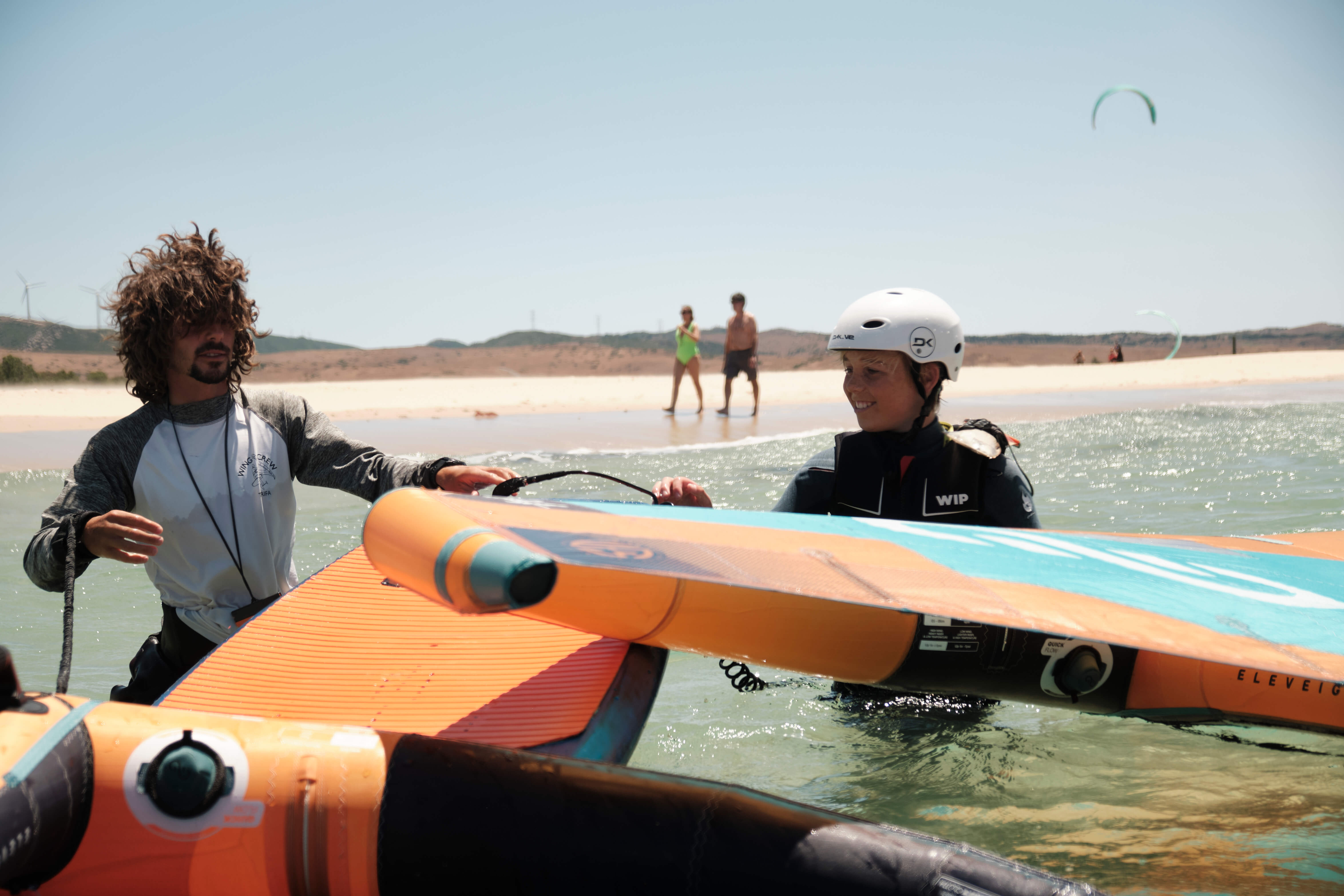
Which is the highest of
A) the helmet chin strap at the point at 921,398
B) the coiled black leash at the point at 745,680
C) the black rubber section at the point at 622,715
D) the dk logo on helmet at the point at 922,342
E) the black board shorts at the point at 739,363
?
the black board shorts at the point at 739,363

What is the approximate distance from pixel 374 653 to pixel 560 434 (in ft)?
32.3

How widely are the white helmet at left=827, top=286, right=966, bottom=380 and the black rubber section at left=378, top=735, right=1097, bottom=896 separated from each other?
1.58 meters

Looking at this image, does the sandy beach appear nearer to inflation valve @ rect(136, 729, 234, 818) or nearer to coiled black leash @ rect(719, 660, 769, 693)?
coiled black leash @ rect(719, 660, 769, 693)

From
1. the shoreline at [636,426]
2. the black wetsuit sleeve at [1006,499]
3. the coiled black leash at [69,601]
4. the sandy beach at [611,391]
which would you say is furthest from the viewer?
the sandy beach at [611,391]

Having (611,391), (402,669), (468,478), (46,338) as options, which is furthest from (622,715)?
(46,338)

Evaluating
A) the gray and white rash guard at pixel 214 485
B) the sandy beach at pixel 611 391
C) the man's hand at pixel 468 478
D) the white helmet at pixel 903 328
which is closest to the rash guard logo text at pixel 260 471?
the gray and white rash guard at pixel 214 485

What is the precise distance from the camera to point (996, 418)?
48.8 ft

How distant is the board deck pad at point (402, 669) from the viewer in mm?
2254

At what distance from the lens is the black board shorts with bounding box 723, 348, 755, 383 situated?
13.9 metres

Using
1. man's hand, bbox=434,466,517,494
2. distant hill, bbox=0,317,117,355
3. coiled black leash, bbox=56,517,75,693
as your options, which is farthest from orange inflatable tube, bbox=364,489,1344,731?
distant hill, bbox=0,317,117,355

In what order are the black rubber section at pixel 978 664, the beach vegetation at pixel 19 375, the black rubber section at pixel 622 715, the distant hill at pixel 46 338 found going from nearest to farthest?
the black rubber section at pixel 622 715 → the black rubber section at pixel 978 664 → the beach vegetation at pixel 19 375 → the distant hill at pixel 46 338

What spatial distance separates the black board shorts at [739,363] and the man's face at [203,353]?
37.0 feet

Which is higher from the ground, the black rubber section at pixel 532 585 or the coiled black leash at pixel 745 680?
the black rubber section at pixel 532 585

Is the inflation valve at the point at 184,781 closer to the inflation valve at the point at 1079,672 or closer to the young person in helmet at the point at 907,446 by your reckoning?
the young person in helmet at the point at 907,446
